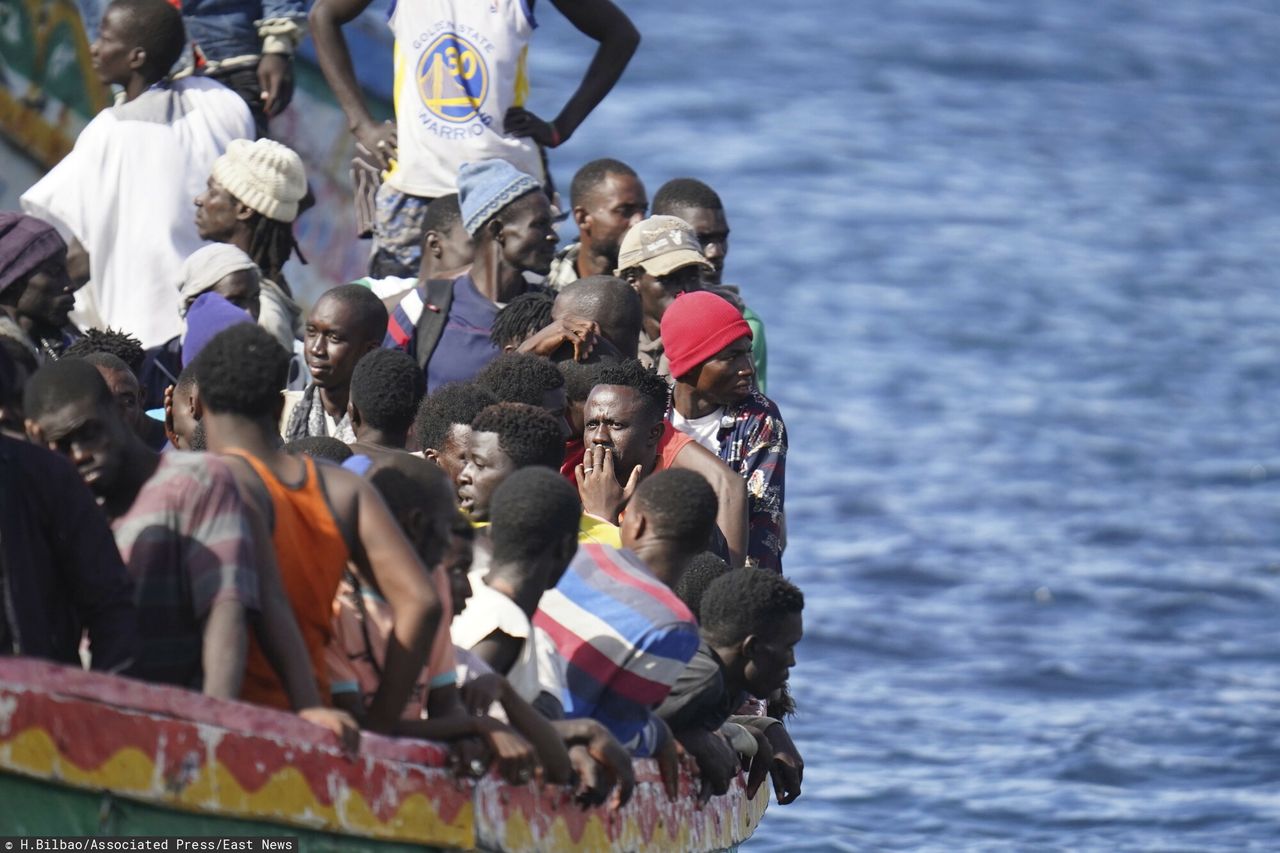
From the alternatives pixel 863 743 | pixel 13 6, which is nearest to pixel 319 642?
pixel 13 6

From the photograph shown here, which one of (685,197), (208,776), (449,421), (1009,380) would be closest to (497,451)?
(449,421)

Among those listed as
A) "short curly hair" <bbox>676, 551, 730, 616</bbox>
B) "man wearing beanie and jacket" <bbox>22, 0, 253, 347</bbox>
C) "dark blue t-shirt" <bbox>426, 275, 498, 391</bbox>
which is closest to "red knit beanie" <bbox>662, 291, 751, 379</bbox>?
"dark blue t-shirt" <bbox>426, 275, 498, 391</bbox>

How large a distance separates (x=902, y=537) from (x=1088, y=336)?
813 cm

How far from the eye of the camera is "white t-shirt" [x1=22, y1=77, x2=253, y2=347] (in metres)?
8.78

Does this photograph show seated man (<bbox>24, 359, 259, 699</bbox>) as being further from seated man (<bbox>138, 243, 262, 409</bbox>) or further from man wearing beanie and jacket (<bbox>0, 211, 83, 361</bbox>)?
seated man (<bbox>138, 243, 262, 409</bbox>)

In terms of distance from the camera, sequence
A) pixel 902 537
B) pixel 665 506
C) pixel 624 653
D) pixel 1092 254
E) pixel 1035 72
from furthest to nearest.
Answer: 1. pixel 1035 72
2. pixel 1092 254
3. pixel 902 537
4. pixel 665 506
5. pixel 624 653

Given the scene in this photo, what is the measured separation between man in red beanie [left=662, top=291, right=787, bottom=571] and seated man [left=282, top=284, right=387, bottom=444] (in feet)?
3.07

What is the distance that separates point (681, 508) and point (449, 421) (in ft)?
2.49

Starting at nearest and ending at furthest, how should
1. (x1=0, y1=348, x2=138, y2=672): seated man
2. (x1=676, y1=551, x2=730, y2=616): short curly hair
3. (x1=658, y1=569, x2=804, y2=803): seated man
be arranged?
1. (x1=0, y1=348, x2=138, y2=672): seated man
2. (x1=658, y1=569, x2=804, y2=803): seated man
3. (x1=676, y1=551, x2=730, y2=616): short curly hair

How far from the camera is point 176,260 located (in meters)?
8.84

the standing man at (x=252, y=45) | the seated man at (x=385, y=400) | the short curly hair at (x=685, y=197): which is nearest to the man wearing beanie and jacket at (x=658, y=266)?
the short curly hair at (x=685, y=197)

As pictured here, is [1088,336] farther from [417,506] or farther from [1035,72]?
[417,506]

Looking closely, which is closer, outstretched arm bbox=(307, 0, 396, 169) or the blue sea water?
outstretched arm bbox=(307, 0, 396, 169)

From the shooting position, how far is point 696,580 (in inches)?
266
